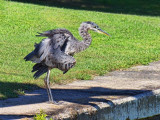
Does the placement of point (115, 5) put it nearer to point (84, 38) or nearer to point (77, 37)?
point (77, 37)

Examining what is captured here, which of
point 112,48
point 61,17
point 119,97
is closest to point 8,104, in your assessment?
point 119,97

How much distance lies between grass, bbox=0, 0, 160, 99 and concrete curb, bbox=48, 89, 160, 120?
140 centimetres

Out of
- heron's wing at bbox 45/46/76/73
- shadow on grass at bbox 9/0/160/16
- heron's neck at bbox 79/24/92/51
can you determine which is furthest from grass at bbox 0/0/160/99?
shadow on grass at bbox 9/0/160/16

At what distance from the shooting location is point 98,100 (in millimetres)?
8359

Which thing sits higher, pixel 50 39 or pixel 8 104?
pixel 50 39

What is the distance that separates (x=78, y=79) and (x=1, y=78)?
145 centimetres

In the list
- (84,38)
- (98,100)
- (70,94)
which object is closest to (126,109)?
(98,100)

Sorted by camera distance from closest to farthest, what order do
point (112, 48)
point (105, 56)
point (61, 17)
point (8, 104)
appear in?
point (8, 104)
point (105, 56)
point (112, 48)
point (61, 17)

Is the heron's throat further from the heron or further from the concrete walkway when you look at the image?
the concrete walkway

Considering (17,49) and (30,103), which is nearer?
(30,103)

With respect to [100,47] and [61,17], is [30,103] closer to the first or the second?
[100,47]

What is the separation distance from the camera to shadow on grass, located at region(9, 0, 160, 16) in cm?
2173

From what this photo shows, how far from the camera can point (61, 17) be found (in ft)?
57.8

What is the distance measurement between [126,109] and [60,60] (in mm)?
1380
